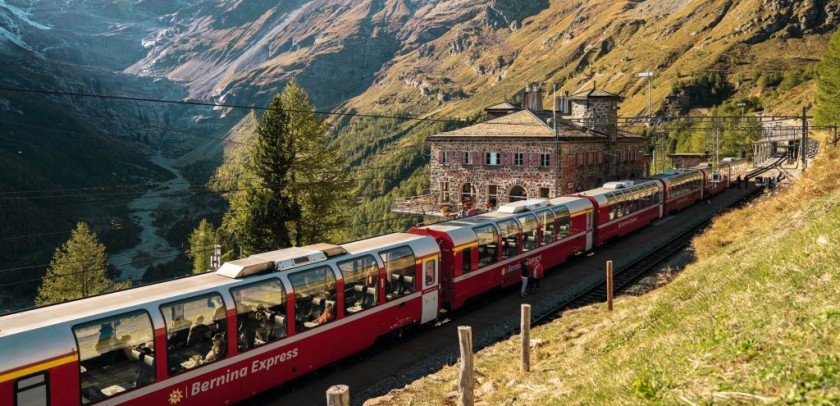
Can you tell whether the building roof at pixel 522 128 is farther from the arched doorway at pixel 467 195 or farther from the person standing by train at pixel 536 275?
the person standing by train at pixel 536 275

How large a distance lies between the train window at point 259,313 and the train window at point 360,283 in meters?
2.13

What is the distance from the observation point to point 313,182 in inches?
1395

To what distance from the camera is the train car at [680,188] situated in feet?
143

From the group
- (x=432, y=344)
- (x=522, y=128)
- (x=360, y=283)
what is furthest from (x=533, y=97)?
(x=360, y=283)

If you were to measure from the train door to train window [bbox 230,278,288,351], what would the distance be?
5885 mm

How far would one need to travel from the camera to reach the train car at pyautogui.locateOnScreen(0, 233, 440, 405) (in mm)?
10352

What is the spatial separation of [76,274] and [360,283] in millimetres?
43430

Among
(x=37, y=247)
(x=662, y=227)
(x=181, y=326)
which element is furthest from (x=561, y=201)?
(x=37, y=247)

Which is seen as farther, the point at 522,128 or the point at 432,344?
the point at 522,128

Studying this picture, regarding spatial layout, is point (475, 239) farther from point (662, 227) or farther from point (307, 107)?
point (662, 227)

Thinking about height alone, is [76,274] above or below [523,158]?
below

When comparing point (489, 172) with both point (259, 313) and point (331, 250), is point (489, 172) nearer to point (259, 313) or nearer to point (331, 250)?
point (331, 250)

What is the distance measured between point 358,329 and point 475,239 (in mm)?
6752

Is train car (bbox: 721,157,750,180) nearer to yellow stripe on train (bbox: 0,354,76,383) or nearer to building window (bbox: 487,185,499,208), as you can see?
building window (bbox: 487,185,499,208)
